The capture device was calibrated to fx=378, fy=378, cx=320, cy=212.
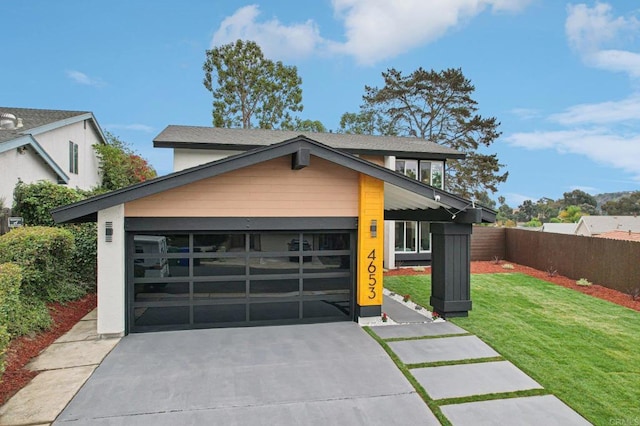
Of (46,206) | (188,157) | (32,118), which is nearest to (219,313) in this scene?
(46,206)

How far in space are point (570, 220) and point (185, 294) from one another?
6313 centimetres

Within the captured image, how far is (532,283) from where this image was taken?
12.1 m

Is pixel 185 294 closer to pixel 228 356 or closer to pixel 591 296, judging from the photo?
pixel 228 356

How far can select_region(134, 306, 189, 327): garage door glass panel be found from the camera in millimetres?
7201

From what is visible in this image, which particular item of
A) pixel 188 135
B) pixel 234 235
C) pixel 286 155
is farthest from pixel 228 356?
pixel 188 135

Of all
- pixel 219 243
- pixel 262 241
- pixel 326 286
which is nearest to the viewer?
pixel 219 243

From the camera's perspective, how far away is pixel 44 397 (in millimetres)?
4609

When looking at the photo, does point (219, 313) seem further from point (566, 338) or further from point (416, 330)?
point (566, 338)

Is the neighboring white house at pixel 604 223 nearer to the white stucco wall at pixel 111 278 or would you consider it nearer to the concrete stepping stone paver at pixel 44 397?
the white stucco wall at pixel 111 278

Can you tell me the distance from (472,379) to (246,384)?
3.11 m

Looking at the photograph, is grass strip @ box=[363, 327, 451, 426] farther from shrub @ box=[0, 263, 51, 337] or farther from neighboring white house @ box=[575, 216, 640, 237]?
neighboring white house @ box=[575, 216, 640, 237]

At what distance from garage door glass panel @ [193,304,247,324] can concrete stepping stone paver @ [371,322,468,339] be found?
264 cm

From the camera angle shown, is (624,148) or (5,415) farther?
(624,148)

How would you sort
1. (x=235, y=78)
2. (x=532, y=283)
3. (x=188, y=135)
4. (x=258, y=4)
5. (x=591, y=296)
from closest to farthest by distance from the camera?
1. (x=591, y=296)
2. (x=532, y=283)
3. (x=188, y=135)
4. (x=258, y=4)
5. (x=235, y=78)
